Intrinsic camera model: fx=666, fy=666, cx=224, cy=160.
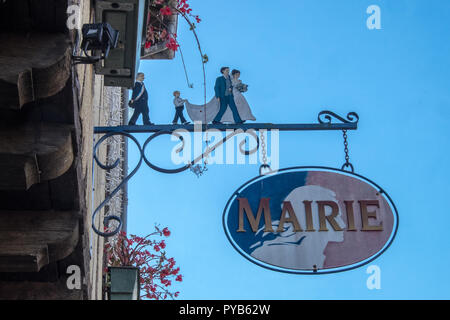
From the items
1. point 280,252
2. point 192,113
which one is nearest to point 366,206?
point 280,252

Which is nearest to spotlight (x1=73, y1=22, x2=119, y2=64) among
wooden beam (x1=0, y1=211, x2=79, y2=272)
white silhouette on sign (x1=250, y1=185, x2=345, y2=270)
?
wooden beam (x1=0, y1=211, x2=79, y2=272)

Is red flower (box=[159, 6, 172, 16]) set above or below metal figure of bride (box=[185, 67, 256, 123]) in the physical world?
above

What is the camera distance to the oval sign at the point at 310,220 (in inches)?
159

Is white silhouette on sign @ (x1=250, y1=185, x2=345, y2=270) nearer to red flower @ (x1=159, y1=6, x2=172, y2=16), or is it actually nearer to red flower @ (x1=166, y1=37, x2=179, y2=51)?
red flower @ (x1=166, y1=37, x2=179, y2=51)

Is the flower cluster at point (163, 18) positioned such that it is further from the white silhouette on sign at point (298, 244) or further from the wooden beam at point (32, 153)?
the wooden beam at point (32, 153)

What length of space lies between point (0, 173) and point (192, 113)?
2.12 metres

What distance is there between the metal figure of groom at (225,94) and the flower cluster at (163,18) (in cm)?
40

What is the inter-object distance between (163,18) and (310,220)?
1.90 m

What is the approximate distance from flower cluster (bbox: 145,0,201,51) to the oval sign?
127 cm

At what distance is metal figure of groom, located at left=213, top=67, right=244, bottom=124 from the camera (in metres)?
4.48

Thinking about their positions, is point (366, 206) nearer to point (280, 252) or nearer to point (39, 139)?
point (280, 252)

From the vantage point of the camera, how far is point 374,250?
4062mm

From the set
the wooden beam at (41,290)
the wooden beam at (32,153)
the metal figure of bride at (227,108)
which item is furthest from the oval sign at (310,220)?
the wooden beam at (32,153)

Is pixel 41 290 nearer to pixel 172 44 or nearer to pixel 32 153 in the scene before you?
pixel 32 153
